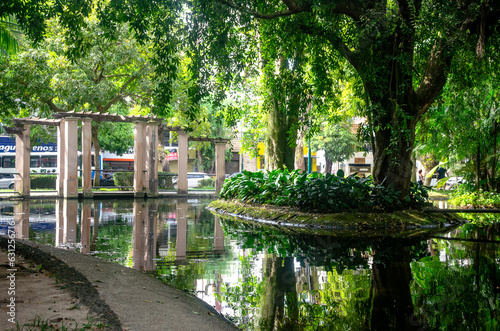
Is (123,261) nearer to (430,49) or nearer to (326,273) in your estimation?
(326,273)

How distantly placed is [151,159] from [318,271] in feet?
63.1

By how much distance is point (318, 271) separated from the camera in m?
6.25

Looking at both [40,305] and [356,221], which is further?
[356,221]

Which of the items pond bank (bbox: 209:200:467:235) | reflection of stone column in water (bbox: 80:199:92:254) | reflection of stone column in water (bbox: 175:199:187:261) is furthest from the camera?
pond bank (bbox: 209:200:467:235)

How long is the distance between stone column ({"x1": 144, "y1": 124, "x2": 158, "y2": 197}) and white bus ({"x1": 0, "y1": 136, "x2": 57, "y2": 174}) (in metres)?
18.8

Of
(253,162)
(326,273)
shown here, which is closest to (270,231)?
(326,273)

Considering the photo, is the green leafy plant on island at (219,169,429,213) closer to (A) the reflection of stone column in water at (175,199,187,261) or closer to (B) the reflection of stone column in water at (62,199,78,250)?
(A) the reflection of stone column in water at (175,199,187,261)

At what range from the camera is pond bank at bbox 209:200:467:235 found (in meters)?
11.0

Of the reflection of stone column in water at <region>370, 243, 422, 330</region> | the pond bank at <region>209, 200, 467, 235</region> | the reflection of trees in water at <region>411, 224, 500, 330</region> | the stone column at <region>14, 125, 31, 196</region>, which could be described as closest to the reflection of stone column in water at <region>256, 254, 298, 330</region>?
the reflection of stone column in water at <region>370, 243, 422, 330</region>

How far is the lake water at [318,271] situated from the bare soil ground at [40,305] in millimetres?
1393

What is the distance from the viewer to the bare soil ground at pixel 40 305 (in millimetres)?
3342

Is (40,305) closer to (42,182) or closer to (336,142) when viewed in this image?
(42,182)

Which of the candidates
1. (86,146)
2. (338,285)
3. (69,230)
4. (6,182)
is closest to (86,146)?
(86,146)

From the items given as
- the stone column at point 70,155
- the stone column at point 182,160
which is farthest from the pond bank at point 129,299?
the stone column at point 182,160
